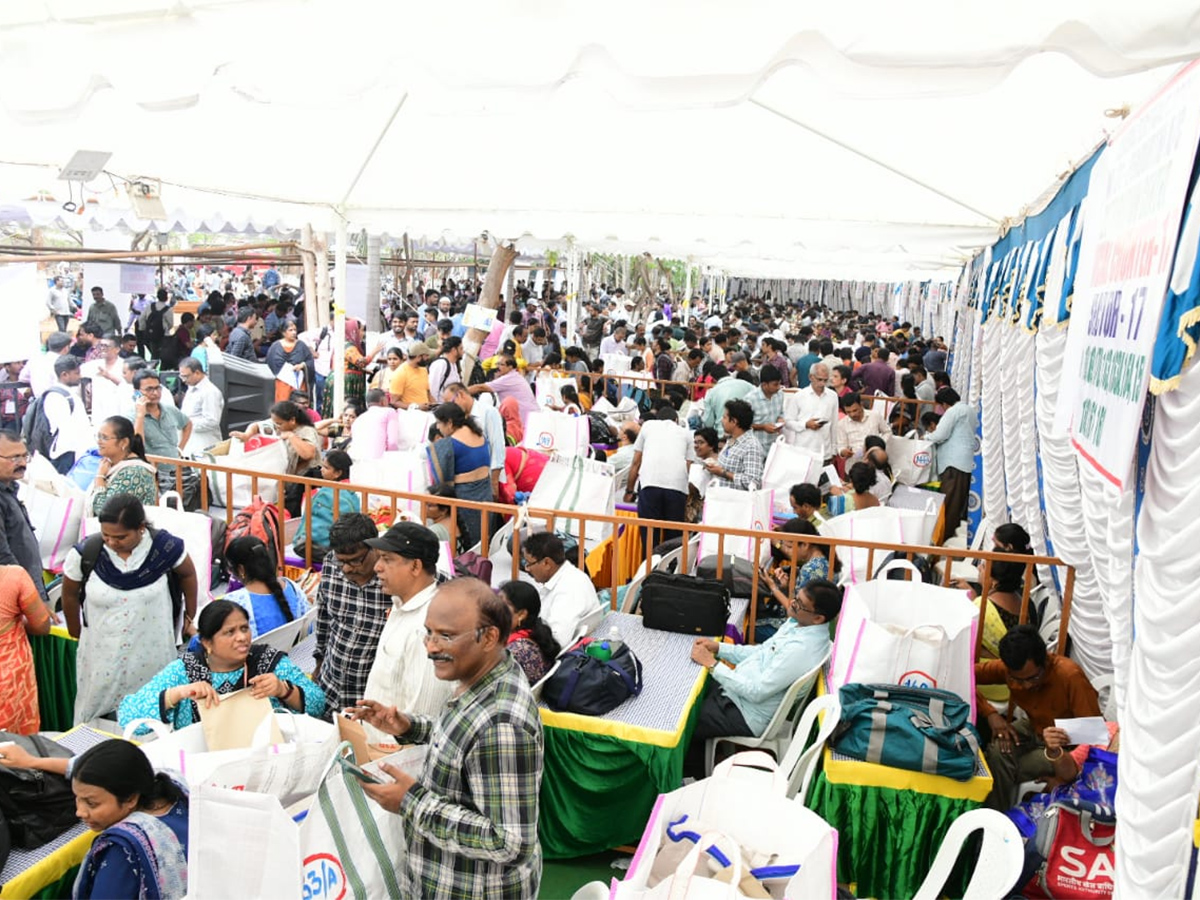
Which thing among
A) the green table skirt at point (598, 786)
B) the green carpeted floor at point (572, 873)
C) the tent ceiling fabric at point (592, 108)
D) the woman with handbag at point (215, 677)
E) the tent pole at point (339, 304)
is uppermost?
the tent ceiling fabric at point (592, 108)

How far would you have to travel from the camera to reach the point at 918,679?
423 centimetres

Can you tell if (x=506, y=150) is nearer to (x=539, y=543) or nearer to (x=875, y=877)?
(x=539, y=543)

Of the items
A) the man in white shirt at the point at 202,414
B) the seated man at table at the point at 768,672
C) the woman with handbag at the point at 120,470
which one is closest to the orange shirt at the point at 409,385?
the man in white shirt at the point at 202,414

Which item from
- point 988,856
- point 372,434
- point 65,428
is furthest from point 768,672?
point 65,428

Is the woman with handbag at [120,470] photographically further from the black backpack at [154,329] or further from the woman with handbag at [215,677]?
the black backpack at [154,329]

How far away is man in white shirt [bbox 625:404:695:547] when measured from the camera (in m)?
7.86

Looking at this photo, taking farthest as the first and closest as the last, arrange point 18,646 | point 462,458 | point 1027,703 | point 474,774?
1. point 462,458
2. point 1027,703
3. point 18,646
4. point 474,774

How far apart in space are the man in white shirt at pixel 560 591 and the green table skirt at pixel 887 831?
1533 mm

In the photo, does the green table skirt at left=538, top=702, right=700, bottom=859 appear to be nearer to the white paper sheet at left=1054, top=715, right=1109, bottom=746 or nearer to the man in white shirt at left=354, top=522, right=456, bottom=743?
the man in white shirt at left=354, top=522, right=456, bottom=743

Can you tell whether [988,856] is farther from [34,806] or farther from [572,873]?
[34,806]

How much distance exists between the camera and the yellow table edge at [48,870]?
289cm

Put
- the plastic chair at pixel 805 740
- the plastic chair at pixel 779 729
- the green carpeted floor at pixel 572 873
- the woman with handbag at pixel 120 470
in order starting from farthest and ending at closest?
1. the woman with handbag at pixel 120 470
2. the plastic chair at pixel 779 729
3. the green carpeted floor at pixel 572 873
4. the plastic chair at pixel 805 740

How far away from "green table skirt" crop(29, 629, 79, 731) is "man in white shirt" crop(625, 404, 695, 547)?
4.28m

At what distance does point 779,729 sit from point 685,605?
85cm
